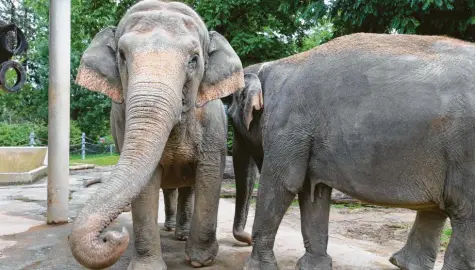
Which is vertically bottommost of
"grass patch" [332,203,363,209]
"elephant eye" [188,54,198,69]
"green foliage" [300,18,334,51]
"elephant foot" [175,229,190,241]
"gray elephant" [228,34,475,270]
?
"grass patch" [332,203,363,209]

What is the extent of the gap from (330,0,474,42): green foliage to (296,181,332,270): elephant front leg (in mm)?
5605

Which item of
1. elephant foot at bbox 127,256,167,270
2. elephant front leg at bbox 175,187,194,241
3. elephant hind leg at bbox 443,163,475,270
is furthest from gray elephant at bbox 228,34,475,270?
elephant front leg at bbox 175,187,194,241

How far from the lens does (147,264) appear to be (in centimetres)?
382

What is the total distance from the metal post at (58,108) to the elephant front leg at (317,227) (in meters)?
3.66

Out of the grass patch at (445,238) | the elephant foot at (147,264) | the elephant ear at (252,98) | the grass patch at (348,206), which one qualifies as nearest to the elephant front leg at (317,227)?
the elephant ear at (252,98)

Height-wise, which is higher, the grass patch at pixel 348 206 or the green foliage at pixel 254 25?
the green foliage at pixel 254 25

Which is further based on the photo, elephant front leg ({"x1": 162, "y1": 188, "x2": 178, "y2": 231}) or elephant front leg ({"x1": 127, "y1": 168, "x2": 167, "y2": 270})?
elephant front leg ({"x1": 162, "y1": 188, "x2": 178, "y2": 231})

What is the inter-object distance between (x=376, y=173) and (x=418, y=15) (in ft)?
21.7

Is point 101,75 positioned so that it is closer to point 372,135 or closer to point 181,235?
point 372,135

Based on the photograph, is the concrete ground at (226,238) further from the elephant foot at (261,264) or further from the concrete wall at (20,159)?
the concrete wall at (20,159)

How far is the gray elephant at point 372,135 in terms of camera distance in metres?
3.03

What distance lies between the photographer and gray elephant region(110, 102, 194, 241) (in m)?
4.03

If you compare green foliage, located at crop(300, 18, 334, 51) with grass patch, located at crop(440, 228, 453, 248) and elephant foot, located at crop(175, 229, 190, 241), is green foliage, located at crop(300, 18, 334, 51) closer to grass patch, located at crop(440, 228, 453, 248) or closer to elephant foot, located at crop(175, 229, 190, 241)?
grass patch, located at crop(440, 228, 453, 248)

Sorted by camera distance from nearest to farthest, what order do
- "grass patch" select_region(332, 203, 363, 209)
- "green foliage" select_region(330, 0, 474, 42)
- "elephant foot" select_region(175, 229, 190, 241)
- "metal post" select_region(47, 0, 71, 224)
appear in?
"elephant foot" select_region(175, 229, 190, 241)
"metal post" select_region(47, 0, 71, 224)
"green foliage" select_region(330, 0, 474, 42)
"grass patch" select_region(332, 203, 363, 209)
